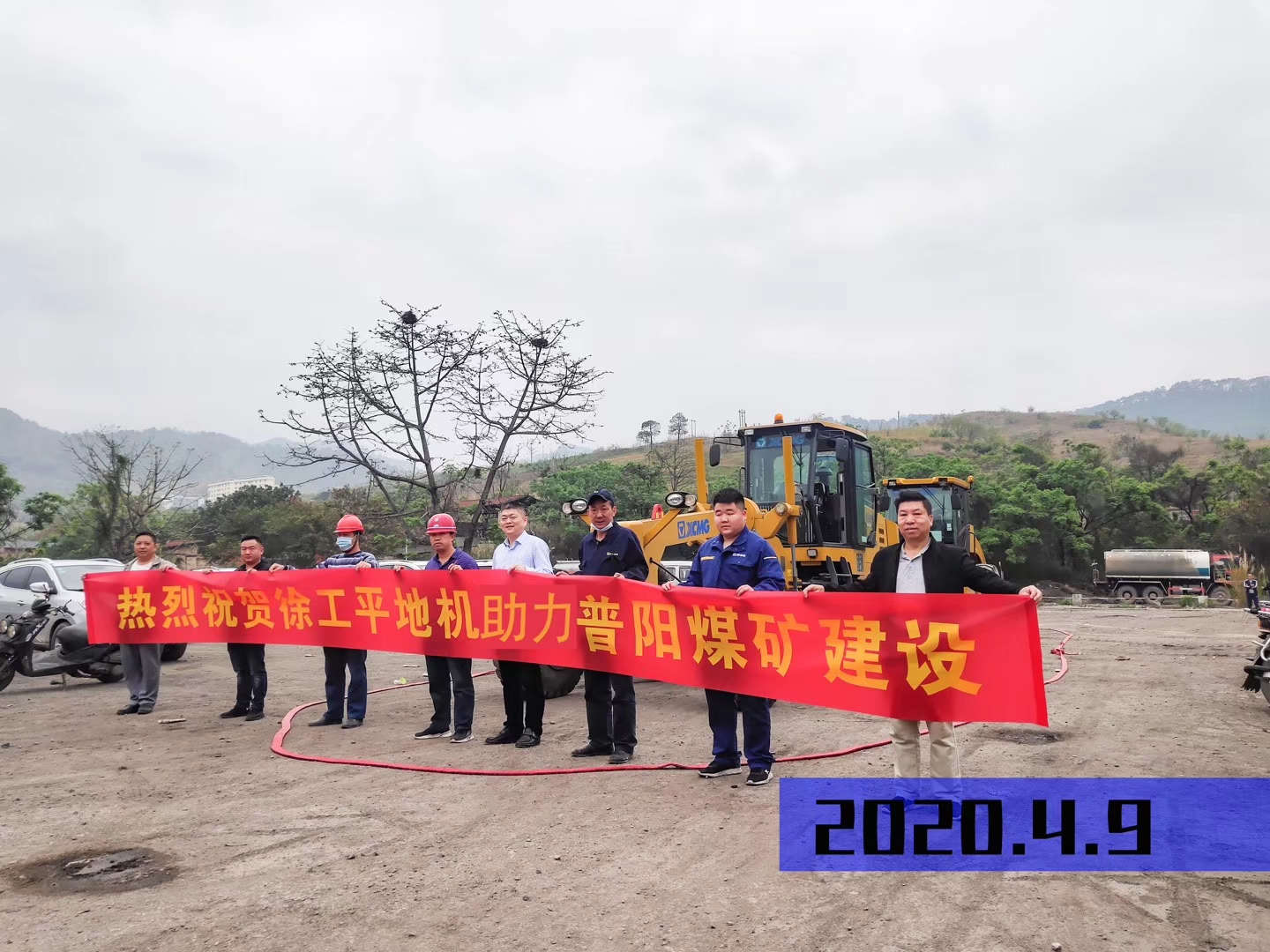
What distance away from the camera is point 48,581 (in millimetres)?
12945

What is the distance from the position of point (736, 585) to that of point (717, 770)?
1241 millimetres

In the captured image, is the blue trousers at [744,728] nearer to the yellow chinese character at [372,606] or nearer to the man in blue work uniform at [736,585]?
the man in blue work uniform at [736,585]

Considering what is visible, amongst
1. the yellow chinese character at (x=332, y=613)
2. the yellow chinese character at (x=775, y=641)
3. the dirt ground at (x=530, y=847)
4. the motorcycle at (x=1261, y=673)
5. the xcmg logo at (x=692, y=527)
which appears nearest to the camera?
the dirt ground at (x=530, y=847)

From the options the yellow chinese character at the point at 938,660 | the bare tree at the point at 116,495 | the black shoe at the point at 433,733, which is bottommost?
the black shoe at the point at 433,733

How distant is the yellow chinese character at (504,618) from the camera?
743cm

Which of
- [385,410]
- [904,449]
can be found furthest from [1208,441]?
[385,410]

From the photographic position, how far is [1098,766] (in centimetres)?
611

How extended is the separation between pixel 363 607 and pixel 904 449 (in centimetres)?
4804

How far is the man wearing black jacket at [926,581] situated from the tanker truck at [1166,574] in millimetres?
30504

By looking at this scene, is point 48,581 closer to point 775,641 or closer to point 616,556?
point 616,556

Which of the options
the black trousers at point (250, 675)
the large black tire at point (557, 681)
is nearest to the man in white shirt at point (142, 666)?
the black trousers at point (250, 675)

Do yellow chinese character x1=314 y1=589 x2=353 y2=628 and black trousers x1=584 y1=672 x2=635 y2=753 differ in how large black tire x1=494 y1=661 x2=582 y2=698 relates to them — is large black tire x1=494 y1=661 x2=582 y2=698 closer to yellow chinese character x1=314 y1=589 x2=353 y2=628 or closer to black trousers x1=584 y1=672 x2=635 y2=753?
yellow chinese character x1=314 y1=589 x2=353 y2=628

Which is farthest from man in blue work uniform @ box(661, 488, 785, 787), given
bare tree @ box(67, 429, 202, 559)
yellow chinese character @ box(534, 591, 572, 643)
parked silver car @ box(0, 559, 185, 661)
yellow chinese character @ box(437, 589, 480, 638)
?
bare tree @ box(67, 429, 202, 559)

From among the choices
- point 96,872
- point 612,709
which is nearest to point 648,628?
point 612,709
